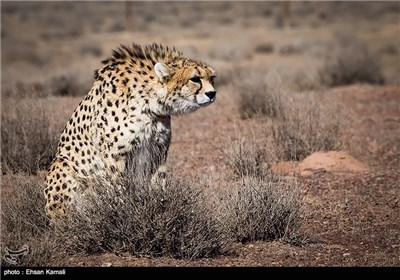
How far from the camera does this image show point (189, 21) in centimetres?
5341

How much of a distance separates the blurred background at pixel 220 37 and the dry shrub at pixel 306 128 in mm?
4358

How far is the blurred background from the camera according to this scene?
66.3 ft

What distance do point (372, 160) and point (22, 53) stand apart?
72.0 ft

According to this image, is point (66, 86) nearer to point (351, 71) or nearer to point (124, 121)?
point (351, 71)

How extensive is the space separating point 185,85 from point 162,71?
0.81 ft

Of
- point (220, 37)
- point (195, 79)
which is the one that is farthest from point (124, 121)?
point (220, 37)

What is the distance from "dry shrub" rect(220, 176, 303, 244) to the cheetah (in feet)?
2.58

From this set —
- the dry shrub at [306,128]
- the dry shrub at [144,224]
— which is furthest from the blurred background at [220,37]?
the dry shrub at [144,224]

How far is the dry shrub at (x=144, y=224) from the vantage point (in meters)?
6.80

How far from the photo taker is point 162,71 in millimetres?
7422

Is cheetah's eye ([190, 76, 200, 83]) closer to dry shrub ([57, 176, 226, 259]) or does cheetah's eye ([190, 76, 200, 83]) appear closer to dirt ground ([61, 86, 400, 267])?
dry shrub ([57, 176, 226, 259])

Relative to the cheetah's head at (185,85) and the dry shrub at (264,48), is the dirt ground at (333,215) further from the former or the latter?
the dry shrub at (264,48)

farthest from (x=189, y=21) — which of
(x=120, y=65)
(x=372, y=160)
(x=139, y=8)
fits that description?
(x=120, y=65)

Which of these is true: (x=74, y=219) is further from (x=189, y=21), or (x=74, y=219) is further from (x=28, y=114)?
(x=189, y=21)
